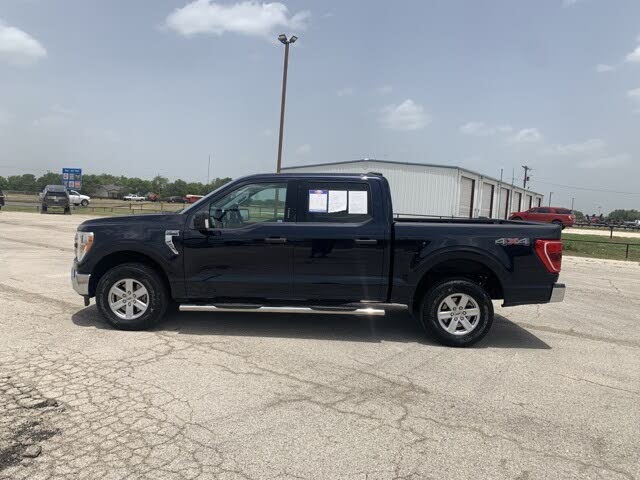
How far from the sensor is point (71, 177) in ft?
178

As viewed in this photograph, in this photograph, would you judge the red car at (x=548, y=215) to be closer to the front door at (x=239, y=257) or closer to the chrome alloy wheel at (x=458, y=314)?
the chrome alloy wheel at (x=458, y=314)

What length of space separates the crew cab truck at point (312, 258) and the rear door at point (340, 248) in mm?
12

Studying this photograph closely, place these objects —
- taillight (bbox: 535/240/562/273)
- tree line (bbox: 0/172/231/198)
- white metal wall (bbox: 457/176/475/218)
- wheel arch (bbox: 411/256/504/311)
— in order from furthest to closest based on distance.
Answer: tree line (bbox: 0/172/231/198) < white metal wall (bbox: 457/176/475/218) < wheel arch (bbox: 411/256/504/311) < taillight (bbox: 535/240/562/273)

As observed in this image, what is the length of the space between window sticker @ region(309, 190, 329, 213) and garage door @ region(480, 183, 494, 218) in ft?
119

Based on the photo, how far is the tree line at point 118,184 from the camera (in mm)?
97831

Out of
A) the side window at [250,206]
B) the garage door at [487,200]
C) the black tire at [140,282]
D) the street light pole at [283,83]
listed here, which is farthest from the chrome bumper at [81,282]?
the garage door at [487,200]

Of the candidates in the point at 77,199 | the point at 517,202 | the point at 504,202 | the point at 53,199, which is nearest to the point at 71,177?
the point at 77,199

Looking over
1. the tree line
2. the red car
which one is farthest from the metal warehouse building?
the tree line

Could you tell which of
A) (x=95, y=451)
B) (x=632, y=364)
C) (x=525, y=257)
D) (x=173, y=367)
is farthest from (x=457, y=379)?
(x=95, y=451)

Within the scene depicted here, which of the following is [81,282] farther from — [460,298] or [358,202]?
[460,298]

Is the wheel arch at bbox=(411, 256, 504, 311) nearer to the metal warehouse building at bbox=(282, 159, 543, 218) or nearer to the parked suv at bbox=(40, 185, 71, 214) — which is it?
the metal warehouse building at bbox=(282, 159, 543, 218)

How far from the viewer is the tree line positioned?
97831 mm

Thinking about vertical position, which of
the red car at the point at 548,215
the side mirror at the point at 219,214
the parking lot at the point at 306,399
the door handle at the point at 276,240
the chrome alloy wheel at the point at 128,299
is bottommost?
the parking lot at the point at 306,399

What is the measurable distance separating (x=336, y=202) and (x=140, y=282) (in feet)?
8.09
